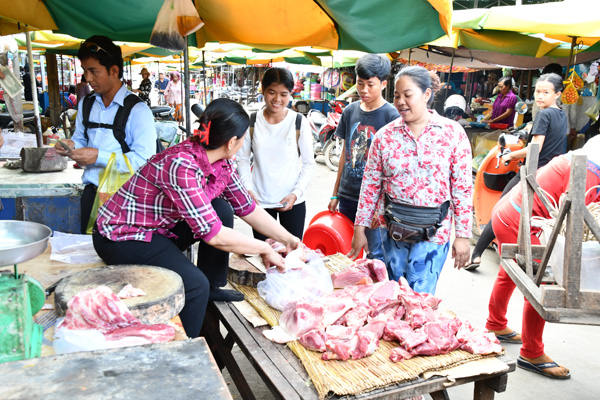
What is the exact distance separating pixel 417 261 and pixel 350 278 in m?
0.46

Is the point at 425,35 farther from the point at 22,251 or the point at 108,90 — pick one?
the point at 22,251

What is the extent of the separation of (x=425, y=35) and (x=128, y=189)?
2.07m

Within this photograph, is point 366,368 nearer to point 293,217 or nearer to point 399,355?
point 399,355

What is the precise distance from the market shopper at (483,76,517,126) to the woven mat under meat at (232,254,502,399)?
842 cm

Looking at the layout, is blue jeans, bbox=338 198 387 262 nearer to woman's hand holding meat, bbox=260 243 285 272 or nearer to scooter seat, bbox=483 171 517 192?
woman's hand holding meat, bbox=260 243 285 272

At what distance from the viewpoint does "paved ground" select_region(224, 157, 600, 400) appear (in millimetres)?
3379

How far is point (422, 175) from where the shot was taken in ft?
9.75

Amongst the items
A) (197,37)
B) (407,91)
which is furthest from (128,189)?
(197,37)

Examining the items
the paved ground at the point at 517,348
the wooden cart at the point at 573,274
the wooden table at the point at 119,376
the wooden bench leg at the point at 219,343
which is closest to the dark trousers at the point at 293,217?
the wooden bench leg at the point at 219,343

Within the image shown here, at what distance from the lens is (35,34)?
9.35 meters

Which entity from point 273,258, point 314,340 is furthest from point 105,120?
point 314,340

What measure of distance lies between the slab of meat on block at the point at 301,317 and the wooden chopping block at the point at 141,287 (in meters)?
0.57

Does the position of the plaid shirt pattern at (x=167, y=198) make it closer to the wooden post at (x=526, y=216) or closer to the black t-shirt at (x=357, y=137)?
the black t-shirt at (x=357, y=137)

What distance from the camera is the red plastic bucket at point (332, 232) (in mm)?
4004
